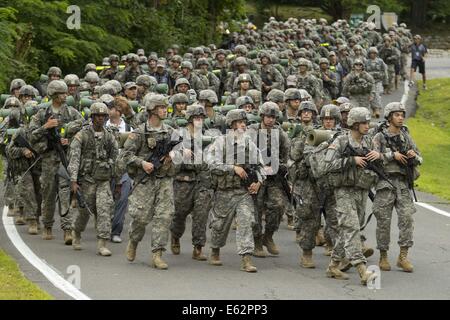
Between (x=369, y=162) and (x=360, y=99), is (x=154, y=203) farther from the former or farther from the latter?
(x=360, y=99)

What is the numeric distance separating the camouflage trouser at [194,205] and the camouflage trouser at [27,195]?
2938 millimetres

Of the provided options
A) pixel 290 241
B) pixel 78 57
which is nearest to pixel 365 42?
pixel 78 57

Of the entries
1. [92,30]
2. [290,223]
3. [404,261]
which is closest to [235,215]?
[404,261]

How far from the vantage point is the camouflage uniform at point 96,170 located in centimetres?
1666

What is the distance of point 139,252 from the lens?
16.9 meters

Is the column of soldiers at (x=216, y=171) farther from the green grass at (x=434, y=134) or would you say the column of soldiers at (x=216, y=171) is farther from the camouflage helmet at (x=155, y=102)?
the green grass at (x=434, y=134)

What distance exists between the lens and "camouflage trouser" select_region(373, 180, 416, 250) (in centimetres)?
1566

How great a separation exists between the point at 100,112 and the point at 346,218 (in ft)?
12.5

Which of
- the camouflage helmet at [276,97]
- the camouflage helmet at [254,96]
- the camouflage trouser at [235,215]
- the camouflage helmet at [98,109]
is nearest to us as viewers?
the camouflage trouser at [235,215]

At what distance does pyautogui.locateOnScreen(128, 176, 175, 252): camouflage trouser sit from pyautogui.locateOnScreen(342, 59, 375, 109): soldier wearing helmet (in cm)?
1461

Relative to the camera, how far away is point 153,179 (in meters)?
15.8

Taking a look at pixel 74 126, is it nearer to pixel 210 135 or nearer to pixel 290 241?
pixel 210 135

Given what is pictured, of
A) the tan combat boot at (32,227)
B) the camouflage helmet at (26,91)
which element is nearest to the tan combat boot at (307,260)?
the tan combat boot at (32,227)

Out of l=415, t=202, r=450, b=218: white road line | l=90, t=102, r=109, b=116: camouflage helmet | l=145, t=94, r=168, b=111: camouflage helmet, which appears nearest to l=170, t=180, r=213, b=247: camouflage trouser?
l=145, t=94, r=168, b=111: camouflage helmet
